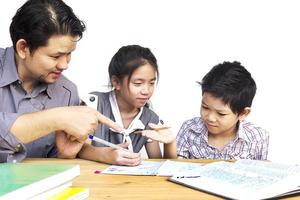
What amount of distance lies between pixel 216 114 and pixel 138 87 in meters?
0.35

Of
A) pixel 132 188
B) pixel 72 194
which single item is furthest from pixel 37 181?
pixel 132 188

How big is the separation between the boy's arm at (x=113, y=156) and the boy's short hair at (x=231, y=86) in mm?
605

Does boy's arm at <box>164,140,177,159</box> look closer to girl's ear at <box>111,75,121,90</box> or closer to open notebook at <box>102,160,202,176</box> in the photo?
open notebook at <box>102,160,202,176</box>

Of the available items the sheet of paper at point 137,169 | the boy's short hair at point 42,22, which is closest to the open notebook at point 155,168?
the sheet of paper at point 137,169

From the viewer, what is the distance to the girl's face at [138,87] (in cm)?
188

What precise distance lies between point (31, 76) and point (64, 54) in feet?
0.47

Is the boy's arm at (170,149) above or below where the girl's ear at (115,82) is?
below

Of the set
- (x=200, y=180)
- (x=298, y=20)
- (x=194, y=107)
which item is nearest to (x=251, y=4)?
(x=298, y=20)

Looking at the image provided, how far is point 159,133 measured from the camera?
1457 millimetres

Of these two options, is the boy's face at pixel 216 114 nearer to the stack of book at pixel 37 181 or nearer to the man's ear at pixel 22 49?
the man's ear at pixel 22 49

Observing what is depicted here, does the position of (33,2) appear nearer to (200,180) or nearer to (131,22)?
(200,180)

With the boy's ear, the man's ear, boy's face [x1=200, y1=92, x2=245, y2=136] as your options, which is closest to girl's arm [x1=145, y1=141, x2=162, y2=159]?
boy's face [x1=200, y1=92, x2=245, y2=136]

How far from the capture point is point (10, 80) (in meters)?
1.40

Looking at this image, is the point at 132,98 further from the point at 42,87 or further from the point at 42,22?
the point at 42,22
